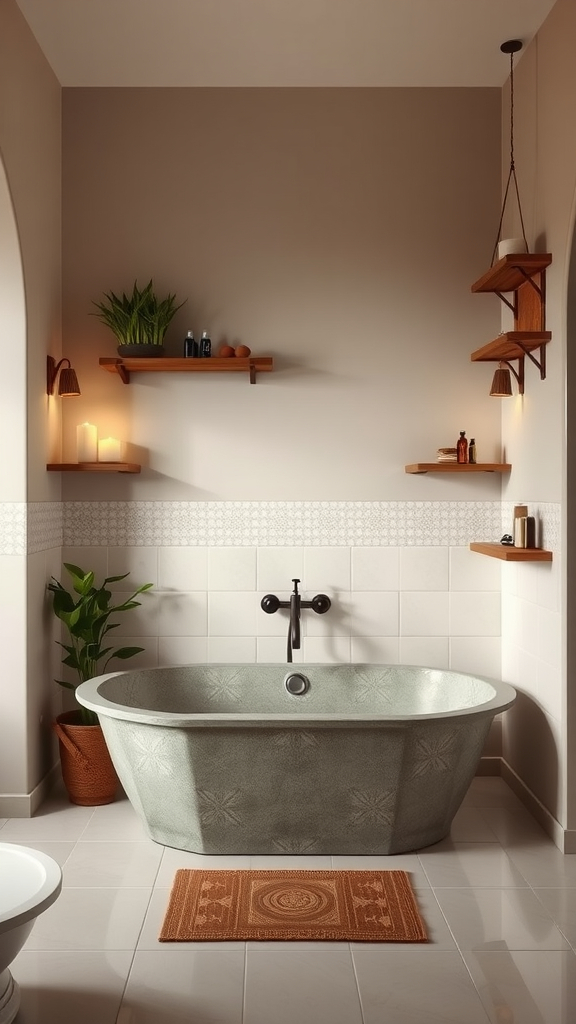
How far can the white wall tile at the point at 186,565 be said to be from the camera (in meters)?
4.28

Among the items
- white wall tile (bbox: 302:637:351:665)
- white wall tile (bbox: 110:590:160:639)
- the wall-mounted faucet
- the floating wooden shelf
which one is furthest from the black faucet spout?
the floating wooden shelf

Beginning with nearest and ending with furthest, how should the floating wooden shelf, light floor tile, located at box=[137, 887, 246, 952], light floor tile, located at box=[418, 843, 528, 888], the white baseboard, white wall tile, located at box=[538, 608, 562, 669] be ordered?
light floor tile, located at box=[137, 887, 246, 952] < light floor tile, located at box=[418, 843, 528, 888] < white wall tile, located at box=[538, 608, 562, 669] < the white baseboard < the floating wooden shelf

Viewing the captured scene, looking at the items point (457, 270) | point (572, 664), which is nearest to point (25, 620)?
point (572, 664)

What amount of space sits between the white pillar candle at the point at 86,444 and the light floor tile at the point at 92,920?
185 cm

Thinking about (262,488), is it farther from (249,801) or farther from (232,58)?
(232,58)

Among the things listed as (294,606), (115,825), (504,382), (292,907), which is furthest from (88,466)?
(292,907)

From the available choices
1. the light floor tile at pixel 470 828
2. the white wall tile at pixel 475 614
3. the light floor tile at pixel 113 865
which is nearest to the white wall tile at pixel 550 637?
the white wall tile at pixel 475 614

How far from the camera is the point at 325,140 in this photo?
428 cm

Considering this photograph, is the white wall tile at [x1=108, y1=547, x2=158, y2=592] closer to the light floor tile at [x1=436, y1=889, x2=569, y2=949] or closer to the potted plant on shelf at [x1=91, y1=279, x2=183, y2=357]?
the potted plant on shelf at [x1=91, y1=279, x2=183, y2=357]

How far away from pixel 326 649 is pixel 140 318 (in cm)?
171

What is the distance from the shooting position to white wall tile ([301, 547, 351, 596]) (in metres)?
4.28

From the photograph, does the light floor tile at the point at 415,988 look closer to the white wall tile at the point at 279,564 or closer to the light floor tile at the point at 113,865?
the light floor tile at the point at 113,865

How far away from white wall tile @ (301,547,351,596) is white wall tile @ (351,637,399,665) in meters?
0.26

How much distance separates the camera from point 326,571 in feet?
14.0
